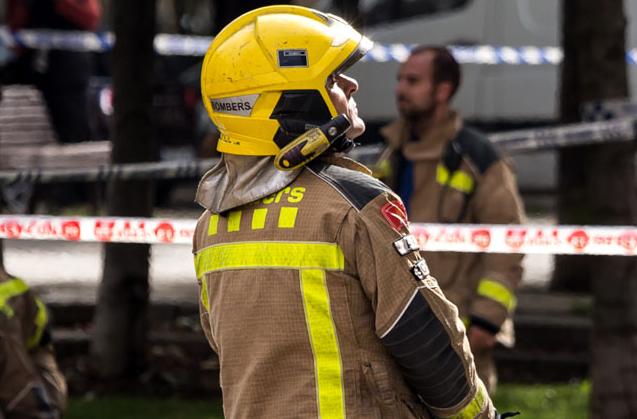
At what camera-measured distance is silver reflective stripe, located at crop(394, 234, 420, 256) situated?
9.82 ft

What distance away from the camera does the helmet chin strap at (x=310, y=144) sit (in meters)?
3.02

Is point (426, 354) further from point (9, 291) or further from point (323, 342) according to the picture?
point (9, 291)

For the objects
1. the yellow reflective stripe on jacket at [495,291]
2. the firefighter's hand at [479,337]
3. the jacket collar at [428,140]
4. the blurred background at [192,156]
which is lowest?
the blurred background at [192,156]

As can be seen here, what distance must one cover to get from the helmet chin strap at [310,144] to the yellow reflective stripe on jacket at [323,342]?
0.22 m

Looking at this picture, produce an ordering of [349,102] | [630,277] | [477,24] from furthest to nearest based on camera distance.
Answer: [477,24], [630,277], [349,102]

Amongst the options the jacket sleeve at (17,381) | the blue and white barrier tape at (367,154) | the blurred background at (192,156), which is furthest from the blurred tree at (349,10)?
the jacket sleeve at (17,381)

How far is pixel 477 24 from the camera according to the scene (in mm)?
13391

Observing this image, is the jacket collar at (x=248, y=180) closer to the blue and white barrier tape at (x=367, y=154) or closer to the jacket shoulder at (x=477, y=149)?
the jacket shoulder at (x=477, y=149)

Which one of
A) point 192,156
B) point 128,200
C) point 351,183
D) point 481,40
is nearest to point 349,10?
point 128,200

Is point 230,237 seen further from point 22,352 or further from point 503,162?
point 503,162

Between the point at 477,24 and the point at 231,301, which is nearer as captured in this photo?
the point at 231,301

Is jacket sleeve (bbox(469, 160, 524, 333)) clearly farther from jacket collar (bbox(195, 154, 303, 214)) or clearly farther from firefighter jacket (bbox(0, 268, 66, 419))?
jacket collar (bbox(195, 154, 303, 214))

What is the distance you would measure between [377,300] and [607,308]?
3.28 m

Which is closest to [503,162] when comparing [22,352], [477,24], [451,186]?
[451,186]
